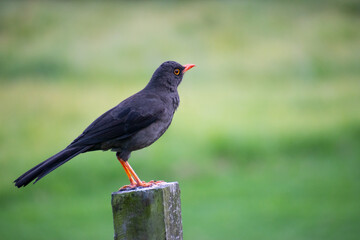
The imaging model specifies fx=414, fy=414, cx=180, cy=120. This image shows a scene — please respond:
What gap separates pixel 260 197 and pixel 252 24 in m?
9.98

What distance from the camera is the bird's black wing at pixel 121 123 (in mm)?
4312

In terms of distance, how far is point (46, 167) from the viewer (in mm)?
3688

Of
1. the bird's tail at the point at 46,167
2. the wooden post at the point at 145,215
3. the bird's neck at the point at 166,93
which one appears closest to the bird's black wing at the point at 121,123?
the bird's tail at the point at 46,167

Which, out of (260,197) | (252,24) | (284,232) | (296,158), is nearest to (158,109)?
(284,232)

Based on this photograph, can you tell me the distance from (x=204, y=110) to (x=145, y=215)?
46.8ft

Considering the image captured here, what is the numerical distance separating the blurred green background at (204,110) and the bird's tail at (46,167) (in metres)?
7.36

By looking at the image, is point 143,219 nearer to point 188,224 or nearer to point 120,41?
point 188,224

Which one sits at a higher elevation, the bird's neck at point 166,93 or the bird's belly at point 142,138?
the bird's neck at point 166,93

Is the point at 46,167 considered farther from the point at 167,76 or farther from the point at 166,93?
the point at 167,76

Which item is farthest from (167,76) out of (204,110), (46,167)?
(204,110)

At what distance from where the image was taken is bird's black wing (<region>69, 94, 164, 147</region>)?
431 centimetres

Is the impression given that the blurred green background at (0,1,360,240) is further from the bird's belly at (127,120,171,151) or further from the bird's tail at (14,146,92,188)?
the bird's tail at (14,146,92,188)

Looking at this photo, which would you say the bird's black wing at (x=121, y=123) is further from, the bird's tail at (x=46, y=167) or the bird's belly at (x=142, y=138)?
the bird's tail at (x=46, y=167)

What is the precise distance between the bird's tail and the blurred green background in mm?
7360
